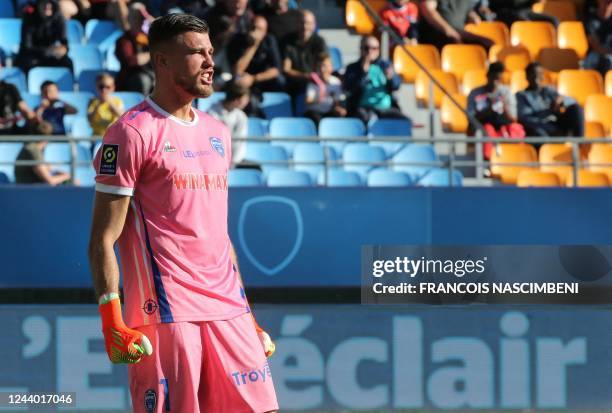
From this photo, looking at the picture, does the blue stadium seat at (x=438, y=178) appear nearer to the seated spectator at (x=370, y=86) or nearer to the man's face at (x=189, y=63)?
the seated spectator at (x=370, y=86)

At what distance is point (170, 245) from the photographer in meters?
4.23

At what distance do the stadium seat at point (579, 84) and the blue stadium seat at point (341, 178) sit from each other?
12.6 feet

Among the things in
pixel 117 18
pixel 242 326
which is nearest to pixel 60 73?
pixel 117 18

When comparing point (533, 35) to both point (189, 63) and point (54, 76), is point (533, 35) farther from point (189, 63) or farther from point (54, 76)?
point (189, 63)

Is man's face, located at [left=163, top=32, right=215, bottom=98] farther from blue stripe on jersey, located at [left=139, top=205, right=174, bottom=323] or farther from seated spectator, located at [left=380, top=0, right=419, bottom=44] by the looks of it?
seated spectator, located at [left=380, top=0, right=419, bottom=44]

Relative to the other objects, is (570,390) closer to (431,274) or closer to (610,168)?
(431,274)

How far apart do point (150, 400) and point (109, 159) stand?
0.82 m

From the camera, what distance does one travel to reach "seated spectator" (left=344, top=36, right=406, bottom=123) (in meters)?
11.9

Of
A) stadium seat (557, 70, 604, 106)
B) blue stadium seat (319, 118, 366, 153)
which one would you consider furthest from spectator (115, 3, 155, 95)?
stadium seat (557, 70, 604, 106)

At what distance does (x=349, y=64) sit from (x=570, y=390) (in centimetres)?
483

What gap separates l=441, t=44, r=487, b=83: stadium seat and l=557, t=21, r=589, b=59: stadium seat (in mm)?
1268

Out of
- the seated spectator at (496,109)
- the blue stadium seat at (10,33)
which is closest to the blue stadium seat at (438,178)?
the seated spectator at (496,109)

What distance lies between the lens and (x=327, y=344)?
26.2 ft
